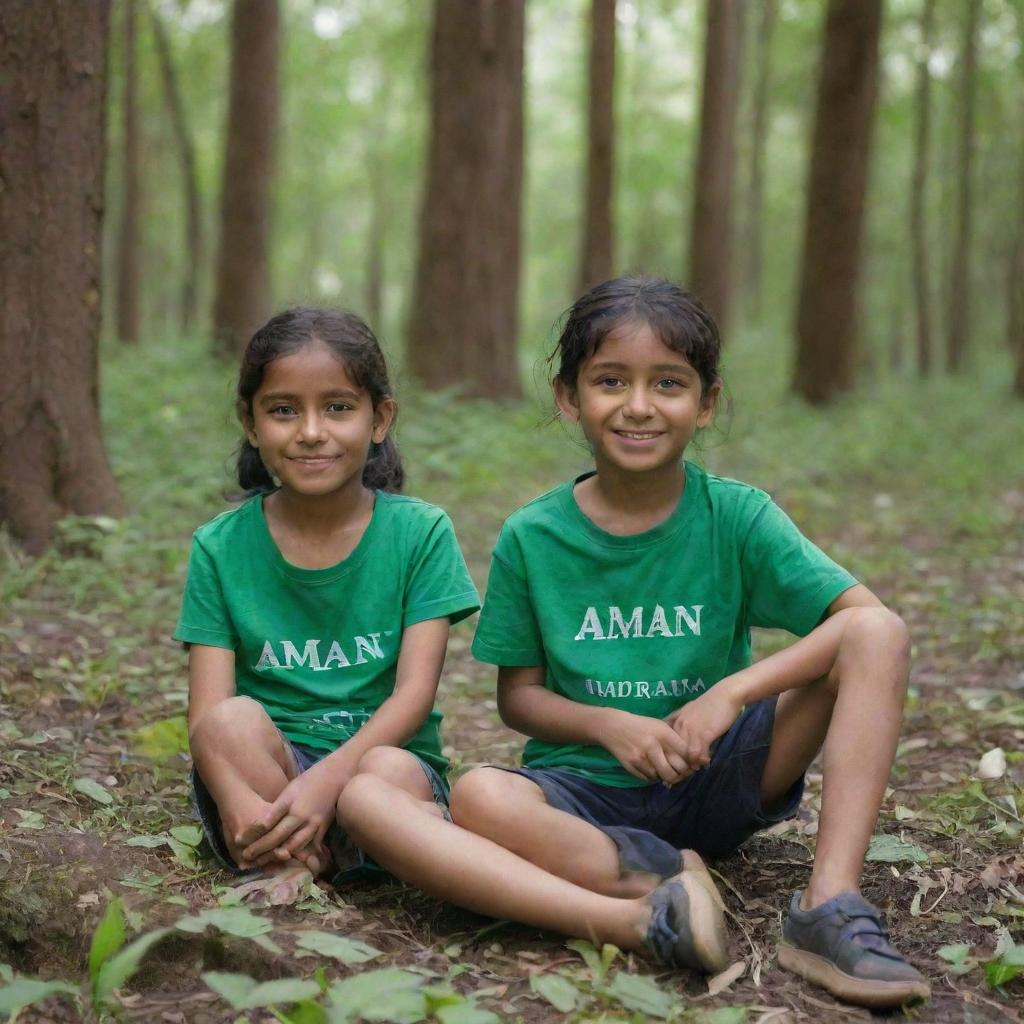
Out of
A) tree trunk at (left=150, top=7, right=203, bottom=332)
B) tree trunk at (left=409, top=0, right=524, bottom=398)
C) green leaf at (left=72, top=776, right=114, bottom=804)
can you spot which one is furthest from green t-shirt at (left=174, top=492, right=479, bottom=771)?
tree trunk at (left=150, top=7, right=203, bottom=332)

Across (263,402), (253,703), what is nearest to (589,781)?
(253,703)

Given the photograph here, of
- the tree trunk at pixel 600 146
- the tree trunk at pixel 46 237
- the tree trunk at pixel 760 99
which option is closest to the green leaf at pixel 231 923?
the tree trunk at pixel 46 237

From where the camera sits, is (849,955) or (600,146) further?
(600,146)

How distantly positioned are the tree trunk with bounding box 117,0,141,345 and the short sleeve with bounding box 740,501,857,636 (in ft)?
49.0

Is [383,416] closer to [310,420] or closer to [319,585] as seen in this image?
[310,420]

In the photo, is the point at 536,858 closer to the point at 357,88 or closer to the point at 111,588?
the point at 111,588

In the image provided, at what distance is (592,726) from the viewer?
8.58 feet

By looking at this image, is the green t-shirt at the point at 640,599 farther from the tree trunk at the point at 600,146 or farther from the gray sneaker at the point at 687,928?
the tree trunk at the point at 600,146

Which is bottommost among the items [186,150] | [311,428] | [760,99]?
[311,428]

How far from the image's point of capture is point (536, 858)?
246 centimetres

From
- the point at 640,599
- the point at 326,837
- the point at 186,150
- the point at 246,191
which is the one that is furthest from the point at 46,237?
the point at 186,150

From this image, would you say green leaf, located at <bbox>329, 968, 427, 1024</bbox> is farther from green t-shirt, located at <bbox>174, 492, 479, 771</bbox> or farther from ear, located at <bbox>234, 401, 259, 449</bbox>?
ear, located at <bbox>234, 401, 259, 449</bbox>

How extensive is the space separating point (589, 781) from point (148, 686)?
6.42ft

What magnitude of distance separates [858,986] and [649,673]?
0.79 m
